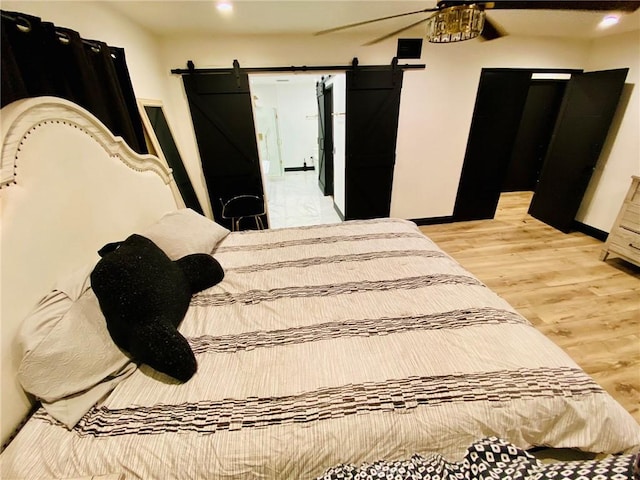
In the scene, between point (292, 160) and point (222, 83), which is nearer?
point (222, 83)

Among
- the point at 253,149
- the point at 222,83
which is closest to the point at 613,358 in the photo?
the point at 253,149

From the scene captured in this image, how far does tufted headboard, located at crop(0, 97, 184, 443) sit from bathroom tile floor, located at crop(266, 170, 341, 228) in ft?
8.35

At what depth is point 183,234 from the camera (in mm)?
1676

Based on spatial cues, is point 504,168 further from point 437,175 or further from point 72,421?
point 72,421

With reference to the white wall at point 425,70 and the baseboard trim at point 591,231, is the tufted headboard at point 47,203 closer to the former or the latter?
the white wall at point 425,70

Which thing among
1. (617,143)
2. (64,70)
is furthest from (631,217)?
(64,70)

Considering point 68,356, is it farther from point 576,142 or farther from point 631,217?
point 576,142

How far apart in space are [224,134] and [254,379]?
284 centimetres

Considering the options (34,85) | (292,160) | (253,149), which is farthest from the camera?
(292,160)

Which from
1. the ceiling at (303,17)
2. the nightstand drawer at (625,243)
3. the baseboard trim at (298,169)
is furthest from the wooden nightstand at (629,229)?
the baseboard trim at (298,169)

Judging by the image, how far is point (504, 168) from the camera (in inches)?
141

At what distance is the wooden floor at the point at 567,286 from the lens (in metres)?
1.74

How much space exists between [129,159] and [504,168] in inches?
166

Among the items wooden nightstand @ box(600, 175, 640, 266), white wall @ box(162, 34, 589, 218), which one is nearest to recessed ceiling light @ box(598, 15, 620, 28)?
white wall @ box(162, 34, 589, 218)
